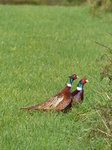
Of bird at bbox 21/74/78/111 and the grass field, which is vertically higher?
bird at bbox 21/74/78/111

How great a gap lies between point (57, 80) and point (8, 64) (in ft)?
4.92

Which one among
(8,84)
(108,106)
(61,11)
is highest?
(108,106)

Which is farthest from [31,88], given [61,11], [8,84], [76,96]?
[61,11]

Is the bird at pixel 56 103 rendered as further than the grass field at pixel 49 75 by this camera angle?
Yes

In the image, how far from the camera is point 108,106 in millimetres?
5043

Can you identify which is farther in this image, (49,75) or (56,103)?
(49,75)

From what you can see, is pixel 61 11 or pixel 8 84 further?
pixel 61 11

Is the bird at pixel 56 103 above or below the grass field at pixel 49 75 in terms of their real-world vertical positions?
above

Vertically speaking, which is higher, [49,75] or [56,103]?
[56,103]

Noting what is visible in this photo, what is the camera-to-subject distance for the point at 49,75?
773 centimetres

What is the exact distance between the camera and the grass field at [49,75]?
16.0ft

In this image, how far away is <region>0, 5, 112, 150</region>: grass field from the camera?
192 inches

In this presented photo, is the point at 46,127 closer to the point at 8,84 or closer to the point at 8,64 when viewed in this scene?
the point at 8,84

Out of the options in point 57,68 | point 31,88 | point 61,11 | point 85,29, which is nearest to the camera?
point 31,88
